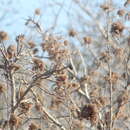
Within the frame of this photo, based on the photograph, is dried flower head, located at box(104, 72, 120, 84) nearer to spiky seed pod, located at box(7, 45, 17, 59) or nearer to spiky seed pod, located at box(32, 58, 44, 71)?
spiky seed pod, located at box(32, 58, 44, 71)

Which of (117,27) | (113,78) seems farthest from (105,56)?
(117,27)

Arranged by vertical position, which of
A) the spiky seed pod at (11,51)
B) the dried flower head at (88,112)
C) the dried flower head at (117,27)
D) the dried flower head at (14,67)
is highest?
the dried flower head at (117,27)

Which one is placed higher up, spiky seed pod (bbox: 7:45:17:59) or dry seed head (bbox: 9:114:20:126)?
spiky seed pod (bbox: 7:45:17:59)

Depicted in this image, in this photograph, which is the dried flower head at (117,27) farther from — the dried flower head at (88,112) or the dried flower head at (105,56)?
the dried flower head at (88,112)

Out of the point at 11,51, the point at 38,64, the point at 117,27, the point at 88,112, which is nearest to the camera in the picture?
the point at 88,112

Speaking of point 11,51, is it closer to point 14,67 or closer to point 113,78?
point 14,67

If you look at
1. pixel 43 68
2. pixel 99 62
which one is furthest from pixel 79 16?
pixel 43 68

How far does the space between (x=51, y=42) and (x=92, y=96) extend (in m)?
0.81

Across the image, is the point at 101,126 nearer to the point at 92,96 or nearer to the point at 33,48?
the point at 92,96

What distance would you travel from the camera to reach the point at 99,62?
16.7 ft

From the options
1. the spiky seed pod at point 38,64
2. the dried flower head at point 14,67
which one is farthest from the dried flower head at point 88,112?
the spiky seed pod at point 38,64

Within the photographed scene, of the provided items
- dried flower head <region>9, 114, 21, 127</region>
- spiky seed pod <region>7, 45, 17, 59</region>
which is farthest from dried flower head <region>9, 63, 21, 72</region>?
dried flower head <region>9, 114, 21, 127</region>

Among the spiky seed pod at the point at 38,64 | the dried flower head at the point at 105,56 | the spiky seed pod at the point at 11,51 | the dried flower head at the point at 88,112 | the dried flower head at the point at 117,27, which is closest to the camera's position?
the dried flower head at the point at 88,112

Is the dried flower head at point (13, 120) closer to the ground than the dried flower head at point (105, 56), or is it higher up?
closer to the ground
